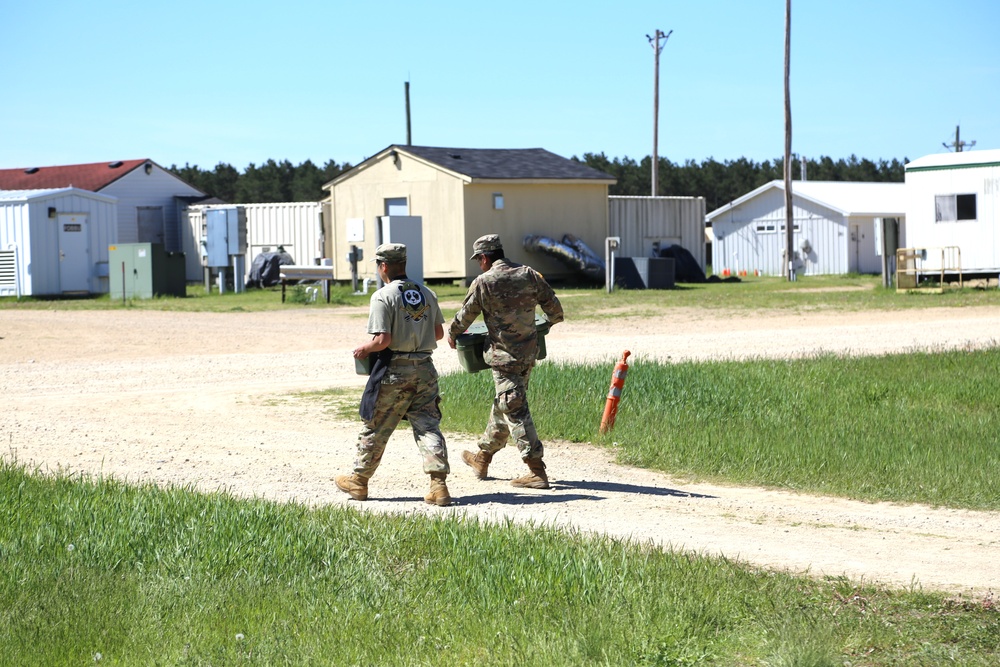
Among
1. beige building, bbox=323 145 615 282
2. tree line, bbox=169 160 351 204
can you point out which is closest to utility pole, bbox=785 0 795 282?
beige building, bbox=323 145 615 282

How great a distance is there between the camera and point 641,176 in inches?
3452

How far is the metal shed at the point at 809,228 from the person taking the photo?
44.3 meters

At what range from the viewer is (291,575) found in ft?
20.0

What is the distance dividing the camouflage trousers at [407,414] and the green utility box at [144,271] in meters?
24.2

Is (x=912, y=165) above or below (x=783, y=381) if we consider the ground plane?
above

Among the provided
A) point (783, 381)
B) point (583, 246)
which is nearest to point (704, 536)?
point (783, 381)

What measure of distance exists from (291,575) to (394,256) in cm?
266

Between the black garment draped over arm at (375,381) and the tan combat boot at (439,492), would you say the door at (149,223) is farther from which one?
the tan combat boot at (439,492)

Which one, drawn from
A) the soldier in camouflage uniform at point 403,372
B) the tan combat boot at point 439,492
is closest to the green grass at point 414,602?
the tan combat boot at point 439,492

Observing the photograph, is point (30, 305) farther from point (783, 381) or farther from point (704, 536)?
point (704, 536)

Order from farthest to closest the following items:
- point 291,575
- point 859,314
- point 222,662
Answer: point 859,314, point 291,575, point 222,662

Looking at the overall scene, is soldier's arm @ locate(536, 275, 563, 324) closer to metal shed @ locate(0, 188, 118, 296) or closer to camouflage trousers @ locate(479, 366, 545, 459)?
camouflage trousers @ locate(479, 366, 545, 459)

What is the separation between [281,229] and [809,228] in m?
18.9

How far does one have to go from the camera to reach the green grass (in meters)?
5.02
